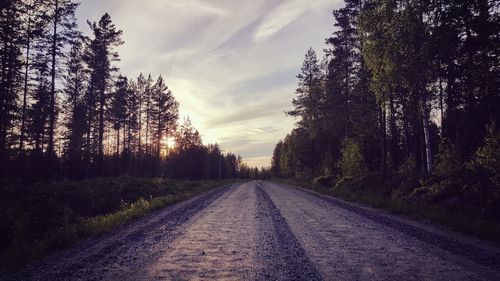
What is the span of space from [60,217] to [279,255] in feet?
40.7

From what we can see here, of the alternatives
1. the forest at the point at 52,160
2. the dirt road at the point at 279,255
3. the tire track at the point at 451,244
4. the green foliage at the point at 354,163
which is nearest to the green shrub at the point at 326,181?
the green foliage at the point at 354,163

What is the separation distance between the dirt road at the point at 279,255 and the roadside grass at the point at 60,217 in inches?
26.7

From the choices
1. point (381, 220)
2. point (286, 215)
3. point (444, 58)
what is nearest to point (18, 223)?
point (286, 215)

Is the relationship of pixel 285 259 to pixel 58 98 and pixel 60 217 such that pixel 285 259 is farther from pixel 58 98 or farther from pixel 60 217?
pixel 58 98

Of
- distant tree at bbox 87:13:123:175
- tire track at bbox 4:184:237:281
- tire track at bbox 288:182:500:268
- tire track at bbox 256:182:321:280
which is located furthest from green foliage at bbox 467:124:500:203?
distant tree at bbox 87:13:123:175

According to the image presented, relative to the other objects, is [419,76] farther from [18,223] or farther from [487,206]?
[18,223]

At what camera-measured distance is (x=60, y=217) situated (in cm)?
1513

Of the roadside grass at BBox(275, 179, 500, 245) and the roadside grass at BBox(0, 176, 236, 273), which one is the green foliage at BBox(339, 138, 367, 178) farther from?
the roadside grass at BBox(0, 176, 236, 273)

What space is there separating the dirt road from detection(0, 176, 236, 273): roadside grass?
68cm

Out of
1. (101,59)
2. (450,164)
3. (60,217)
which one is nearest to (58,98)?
(101,59)

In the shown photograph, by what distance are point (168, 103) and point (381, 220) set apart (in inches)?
1903

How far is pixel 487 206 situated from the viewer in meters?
11.3

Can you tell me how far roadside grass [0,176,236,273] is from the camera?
8.12m

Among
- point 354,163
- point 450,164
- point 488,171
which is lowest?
point 488,171
